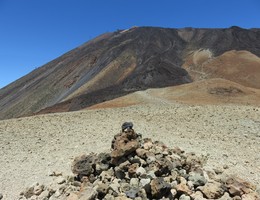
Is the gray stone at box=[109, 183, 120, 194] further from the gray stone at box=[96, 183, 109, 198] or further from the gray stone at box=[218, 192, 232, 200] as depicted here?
the gray stone at box=[218, 192, 232, 200]

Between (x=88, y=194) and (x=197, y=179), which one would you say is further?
(x=197, y=179)

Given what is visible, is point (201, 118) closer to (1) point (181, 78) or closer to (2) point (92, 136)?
(2) point (92, 136)

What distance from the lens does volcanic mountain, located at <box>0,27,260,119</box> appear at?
5469cm

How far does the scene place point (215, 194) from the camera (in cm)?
1038

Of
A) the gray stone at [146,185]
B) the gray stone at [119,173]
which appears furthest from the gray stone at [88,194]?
the gray stone at [146,185]

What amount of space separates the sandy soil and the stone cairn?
4.87 feet

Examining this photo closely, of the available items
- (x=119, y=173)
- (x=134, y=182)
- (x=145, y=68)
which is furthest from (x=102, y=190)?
(x=145, y=68)

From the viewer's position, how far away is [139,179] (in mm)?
10953

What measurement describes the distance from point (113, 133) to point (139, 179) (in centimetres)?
777

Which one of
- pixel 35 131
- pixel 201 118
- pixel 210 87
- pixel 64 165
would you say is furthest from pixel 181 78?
pixel 64 165

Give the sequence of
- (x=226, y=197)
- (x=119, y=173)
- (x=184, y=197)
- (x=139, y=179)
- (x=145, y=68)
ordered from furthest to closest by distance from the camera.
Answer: (x=145, y=68)
(x=119, y=173)
(x=139, y=179)
(x=226, y=197)
(x=184, y=197)

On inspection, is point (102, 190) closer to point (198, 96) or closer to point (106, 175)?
point (106, 175)

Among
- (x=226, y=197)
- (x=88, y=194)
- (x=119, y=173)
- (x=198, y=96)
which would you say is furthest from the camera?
(x=198, y=96)

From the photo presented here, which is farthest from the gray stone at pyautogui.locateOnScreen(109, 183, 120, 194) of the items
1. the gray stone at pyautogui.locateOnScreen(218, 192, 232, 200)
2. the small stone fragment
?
the gray stone at pyautogui.locateOnScreen(218, 192, 232, 200)
